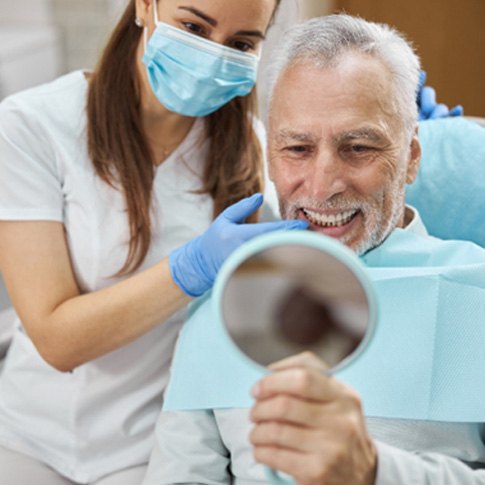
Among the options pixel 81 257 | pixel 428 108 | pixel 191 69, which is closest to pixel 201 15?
pixel 191 69

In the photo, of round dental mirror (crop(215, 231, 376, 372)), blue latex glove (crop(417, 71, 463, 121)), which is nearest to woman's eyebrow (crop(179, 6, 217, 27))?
blue latex glove (crop(417, 71, 463, 121))

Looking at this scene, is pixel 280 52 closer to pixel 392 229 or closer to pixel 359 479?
pixel 392 229

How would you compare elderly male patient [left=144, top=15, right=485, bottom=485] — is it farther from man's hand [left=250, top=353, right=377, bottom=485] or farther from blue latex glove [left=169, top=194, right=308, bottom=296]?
man's hand [left=250, top=353, right=377, bottom=485]

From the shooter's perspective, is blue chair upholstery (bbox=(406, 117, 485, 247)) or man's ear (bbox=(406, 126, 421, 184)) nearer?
→ man's ear (bbox=(406, 126, 421, 184))

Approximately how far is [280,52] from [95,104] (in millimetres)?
477

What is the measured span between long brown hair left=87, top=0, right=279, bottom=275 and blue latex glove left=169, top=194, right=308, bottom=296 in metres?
0.22

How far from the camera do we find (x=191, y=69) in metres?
1.61

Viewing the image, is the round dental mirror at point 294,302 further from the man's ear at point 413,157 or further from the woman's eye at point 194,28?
the woman's eye at point 194,28

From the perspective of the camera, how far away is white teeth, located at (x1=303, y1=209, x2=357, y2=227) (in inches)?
50.7

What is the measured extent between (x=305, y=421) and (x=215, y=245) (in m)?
0.60

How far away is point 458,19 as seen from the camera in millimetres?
3631

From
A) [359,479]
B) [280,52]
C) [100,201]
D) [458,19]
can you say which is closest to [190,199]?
[100,201]

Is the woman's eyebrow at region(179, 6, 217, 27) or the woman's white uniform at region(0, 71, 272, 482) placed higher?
the woman's eyebrow at region(179, 6, 217, 27)

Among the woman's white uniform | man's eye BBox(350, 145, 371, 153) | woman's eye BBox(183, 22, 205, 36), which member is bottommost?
the woman's white uniform
